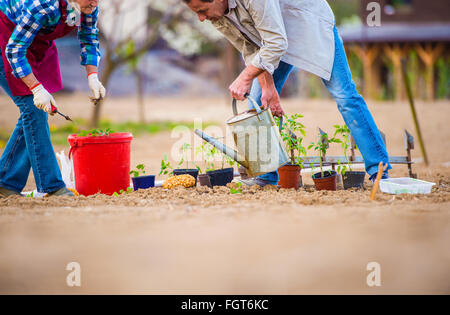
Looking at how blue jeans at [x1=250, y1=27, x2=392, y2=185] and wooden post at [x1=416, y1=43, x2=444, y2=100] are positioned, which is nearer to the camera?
blue jeans at [x1=250, y1=27, x2=392, y2=185]

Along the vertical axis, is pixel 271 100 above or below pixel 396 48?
below

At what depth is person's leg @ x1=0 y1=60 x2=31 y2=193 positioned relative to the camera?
130 inches

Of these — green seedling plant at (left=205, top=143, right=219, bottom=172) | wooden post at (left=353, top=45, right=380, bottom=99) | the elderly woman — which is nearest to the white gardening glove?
the elderly woman

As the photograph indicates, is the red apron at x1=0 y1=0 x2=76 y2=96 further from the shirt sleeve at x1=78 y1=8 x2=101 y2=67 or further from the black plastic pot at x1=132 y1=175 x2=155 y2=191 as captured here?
the black plastic pot at x1=132 y1=175 x2=155 y2=191

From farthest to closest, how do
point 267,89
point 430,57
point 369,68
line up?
point 369,68 → point 430,57 → point 267,89

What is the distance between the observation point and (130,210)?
272 centimetres

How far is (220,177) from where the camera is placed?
3.63 meters

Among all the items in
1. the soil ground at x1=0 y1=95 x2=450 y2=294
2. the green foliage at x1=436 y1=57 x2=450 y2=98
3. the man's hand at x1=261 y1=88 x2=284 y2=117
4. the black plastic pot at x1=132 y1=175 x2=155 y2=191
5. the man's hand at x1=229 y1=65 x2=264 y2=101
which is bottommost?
the soil ground at x1=0 y1=95 x2=450 y2=294

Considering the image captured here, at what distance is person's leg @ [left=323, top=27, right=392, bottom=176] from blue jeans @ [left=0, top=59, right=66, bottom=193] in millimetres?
1968

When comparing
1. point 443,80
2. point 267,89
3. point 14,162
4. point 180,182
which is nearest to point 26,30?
point 14,162

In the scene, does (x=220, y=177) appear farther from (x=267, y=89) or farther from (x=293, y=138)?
(x=267, y=89)

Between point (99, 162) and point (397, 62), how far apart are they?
36.9 ft

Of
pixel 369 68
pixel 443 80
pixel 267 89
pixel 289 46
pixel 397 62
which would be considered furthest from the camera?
pixel 369 68
